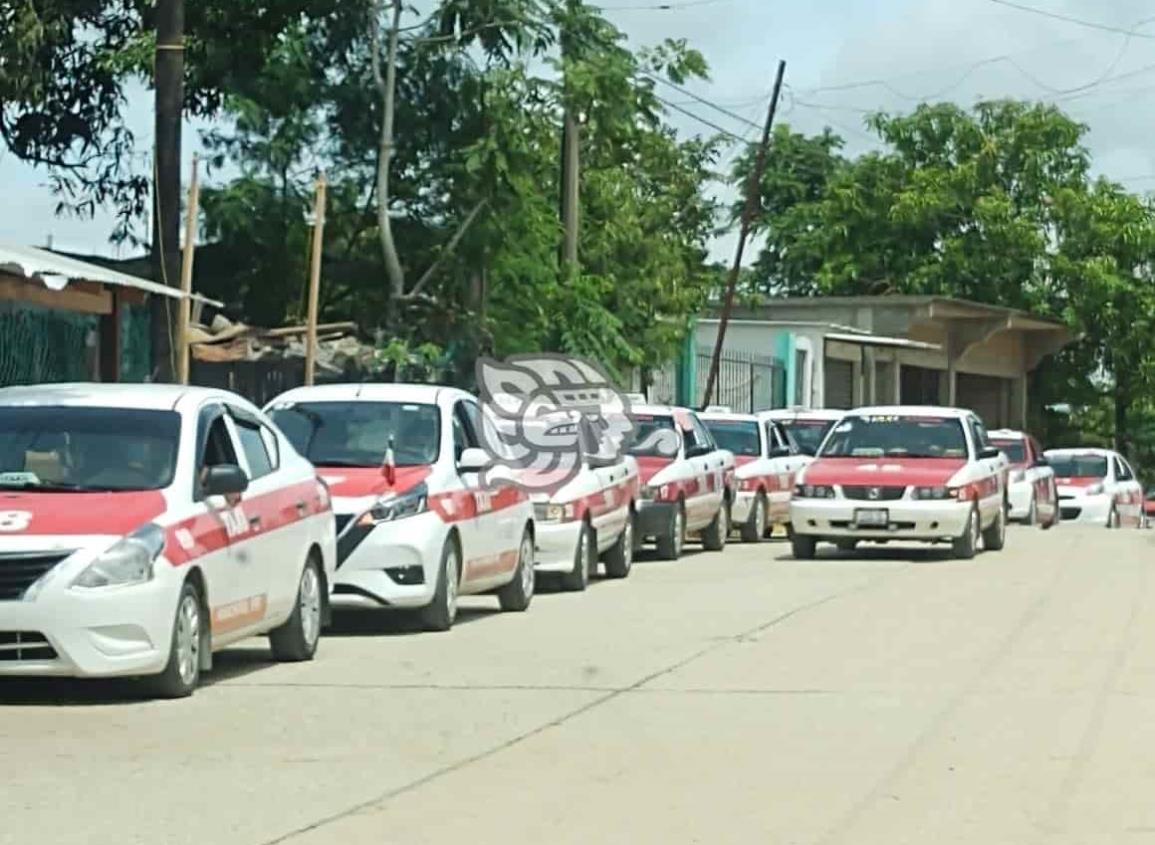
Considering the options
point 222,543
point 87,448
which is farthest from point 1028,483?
point 87,448

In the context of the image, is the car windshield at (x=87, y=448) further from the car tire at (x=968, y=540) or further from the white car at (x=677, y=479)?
the car tire at (x=968, y=540)

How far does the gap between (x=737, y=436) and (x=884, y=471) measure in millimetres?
5544

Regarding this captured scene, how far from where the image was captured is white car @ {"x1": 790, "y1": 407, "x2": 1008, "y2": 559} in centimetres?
2670

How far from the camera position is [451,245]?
30.6 m

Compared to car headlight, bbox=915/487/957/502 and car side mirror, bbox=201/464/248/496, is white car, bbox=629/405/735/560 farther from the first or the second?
car side mirror, bbox=201/464/248/496

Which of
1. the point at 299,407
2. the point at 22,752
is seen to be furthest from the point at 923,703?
the point at 299,407

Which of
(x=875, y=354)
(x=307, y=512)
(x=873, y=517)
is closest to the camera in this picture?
(x=307, y=512)

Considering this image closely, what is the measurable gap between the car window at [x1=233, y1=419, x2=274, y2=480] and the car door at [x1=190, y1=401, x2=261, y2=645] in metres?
0.15

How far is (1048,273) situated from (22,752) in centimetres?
5404

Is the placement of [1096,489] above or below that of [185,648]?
below

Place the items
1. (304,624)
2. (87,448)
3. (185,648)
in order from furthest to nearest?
(304,624) → (87,448) → (185,648)

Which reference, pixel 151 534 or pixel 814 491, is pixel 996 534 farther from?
pixel 151 534

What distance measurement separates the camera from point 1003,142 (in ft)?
208

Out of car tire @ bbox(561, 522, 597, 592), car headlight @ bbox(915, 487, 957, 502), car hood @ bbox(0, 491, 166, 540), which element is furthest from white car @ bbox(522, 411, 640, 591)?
car hood @ bbox(0, 491, 166, 540)
